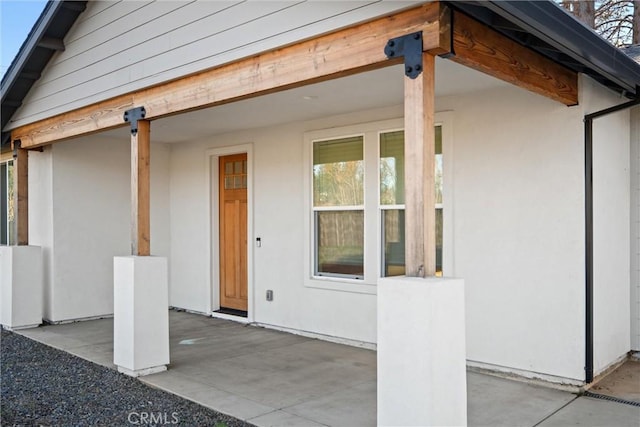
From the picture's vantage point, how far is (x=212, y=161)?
761 centimetres

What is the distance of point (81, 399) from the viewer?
168 inches

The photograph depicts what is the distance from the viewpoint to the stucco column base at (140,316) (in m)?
4.84

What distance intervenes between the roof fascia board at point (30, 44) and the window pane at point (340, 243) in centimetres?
366

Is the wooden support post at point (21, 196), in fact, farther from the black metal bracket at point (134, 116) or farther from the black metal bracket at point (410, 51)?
the black metal bracket at point (410, 51)

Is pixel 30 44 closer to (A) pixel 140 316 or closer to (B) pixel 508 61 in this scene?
(A) pixel 140 316

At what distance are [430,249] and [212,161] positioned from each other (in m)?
5.28

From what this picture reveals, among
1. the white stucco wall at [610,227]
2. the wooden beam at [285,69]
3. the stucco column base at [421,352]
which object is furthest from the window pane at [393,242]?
the stucco column base at [421,352]

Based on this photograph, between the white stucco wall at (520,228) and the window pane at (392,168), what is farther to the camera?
the window pane at (392,168)

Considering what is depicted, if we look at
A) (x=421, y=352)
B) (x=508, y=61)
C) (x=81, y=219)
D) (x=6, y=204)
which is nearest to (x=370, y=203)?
(x=508, y=61)

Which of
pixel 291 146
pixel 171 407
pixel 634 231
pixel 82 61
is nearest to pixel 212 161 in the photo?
pixel 291 146

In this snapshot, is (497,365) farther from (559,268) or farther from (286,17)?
(286,17)

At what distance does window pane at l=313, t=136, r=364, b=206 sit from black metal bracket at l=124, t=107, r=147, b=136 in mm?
1987

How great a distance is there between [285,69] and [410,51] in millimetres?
1081

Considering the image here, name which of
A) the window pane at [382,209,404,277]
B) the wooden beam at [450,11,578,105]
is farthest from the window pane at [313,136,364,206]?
the wooden beam at [450,11,578,105]
